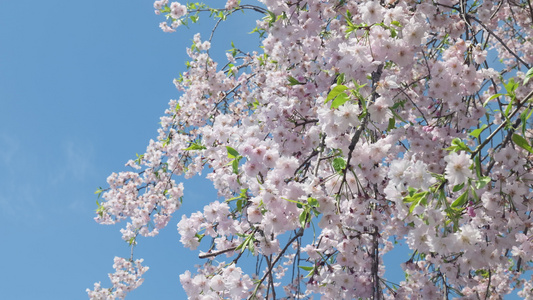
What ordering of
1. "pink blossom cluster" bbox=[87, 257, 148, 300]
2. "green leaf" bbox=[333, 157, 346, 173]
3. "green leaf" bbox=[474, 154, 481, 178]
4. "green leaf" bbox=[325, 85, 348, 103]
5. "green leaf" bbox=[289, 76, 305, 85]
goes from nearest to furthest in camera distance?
"green leaf" bbox=[474, 154, 481, 178] < "green leaf" bbox=[325, 85, 348, 103] < "green leaf" bbox=[333, 157, 346, 173] < "green leaf" bbox=[289, 76, 305, 85] < "pink blossom cluster" bbox=[87, 257, 148, 300]

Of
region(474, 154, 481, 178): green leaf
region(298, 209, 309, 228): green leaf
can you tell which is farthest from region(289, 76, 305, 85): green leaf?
region(474, 154, 481, 178): green leaf

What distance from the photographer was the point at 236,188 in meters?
3.04

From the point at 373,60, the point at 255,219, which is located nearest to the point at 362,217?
the point at 255,219

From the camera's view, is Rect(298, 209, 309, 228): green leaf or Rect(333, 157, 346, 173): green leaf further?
Rect(333, 157, 346, 173): green leaf

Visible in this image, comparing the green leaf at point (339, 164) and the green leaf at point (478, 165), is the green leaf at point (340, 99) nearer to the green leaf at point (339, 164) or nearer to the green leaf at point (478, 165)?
the green leaf at point (339, 164)

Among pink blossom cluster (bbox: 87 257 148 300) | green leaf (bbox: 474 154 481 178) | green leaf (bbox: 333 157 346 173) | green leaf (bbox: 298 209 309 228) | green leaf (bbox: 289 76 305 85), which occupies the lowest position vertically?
green leaf (bbox: 474 154 481 178)

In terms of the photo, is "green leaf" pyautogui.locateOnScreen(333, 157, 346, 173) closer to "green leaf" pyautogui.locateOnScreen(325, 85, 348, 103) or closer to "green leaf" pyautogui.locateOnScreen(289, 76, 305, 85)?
"green leaf" pyautogui.locateOnScreen(325, 85, 348, 103)

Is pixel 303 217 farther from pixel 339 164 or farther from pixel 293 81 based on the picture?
pixel 293 81

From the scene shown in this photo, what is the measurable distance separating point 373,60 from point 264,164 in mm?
875

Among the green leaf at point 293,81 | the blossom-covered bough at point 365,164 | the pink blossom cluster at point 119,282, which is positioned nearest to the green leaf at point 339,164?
the blossom-covered bough at point 365,164

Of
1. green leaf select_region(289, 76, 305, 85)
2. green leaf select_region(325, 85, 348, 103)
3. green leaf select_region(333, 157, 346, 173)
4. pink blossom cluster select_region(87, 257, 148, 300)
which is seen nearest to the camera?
green leaf select_region(325, 85, 348, 103)

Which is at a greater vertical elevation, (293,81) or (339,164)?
(293,81)

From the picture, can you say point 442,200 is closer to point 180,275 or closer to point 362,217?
point 362,217

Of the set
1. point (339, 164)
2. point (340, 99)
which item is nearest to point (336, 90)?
point (340, 99)
